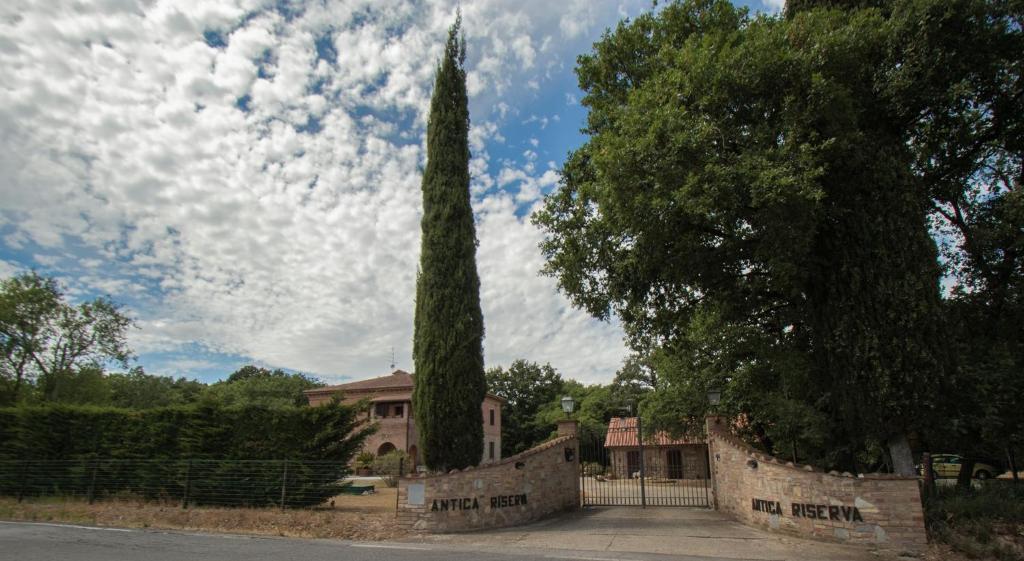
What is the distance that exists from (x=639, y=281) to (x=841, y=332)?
388cm

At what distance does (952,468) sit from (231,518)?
3306 centimetres

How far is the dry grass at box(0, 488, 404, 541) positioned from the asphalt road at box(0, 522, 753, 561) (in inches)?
25.7

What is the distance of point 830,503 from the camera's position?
8734mm

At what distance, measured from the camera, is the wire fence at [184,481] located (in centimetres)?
1271

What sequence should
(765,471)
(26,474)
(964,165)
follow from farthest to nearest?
(26,474), (964,165), (765,471)

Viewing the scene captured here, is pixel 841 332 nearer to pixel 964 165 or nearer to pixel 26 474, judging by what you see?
pixel 964 165

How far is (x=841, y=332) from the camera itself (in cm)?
947

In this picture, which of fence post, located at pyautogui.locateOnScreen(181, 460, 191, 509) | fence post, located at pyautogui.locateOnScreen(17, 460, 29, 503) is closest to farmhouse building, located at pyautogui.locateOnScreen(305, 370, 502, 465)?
fence post, located at pyautogui.locateOnScreen(17, 460, 29, 503)

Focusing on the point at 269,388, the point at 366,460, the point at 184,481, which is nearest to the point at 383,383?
the point at 366,460

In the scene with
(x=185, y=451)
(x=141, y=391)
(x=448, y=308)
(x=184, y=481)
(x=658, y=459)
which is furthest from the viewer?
(x=141, y=391)

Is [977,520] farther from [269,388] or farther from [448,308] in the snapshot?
[269,388]

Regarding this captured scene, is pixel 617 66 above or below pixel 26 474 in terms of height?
above

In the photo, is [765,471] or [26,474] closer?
[765,471]

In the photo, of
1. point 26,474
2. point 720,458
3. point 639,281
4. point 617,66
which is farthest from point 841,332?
point 26,474
